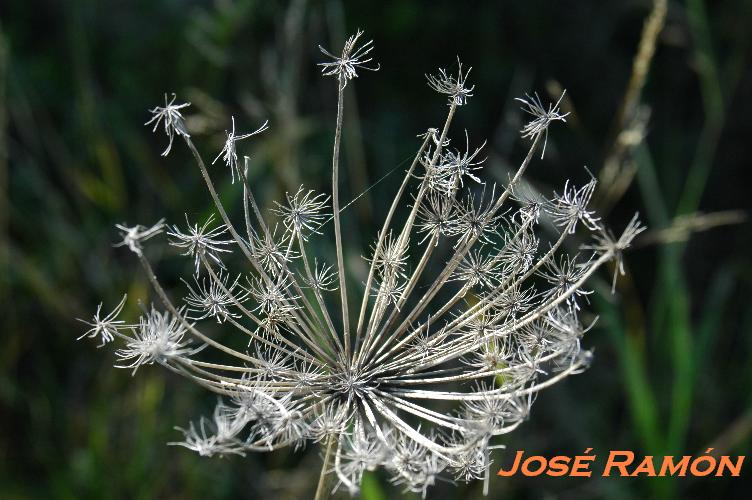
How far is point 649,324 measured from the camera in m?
3.84

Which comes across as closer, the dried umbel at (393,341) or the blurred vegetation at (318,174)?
the dried umbel at (393,341)

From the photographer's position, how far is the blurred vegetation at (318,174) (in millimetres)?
3096

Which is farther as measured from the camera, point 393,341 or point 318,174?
point 318,174

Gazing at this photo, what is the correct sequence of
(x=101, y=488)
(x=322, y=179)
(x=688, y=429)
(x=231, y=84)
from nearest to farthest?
(x=101, y=488)
(x=688, y=429)
(x=322, y=179)
(x=231, y=84)

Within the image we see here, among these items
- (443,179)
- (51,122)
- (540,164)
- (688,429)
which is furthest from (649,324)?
(51,122)

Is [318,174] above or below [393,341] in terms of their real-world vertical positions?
above

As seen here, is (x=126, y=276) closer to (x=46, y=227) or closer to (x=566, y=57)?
(x=46, y=227)

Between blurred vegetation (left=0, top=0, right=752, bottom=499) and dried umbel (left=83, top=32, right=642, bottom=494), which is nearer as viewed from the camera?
dried umbel (left=83, top=32, right=642, bottom=494)

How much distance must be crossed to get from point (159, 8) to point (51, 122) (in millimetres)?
763

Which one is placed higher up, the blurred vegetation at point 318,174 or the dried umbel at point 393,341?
the blurred vegetation at point 318,174

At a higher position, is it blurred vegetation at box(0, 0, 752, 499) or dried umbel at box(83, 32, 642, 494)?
blurred vegetation at box(0, 0, 752, 499)

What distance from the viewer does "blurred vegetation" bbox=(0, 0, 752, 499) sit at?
310 cm

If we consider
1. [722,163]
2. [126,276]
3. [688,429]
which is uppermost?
[722,163]

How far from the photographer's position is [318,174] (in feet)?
12.1
